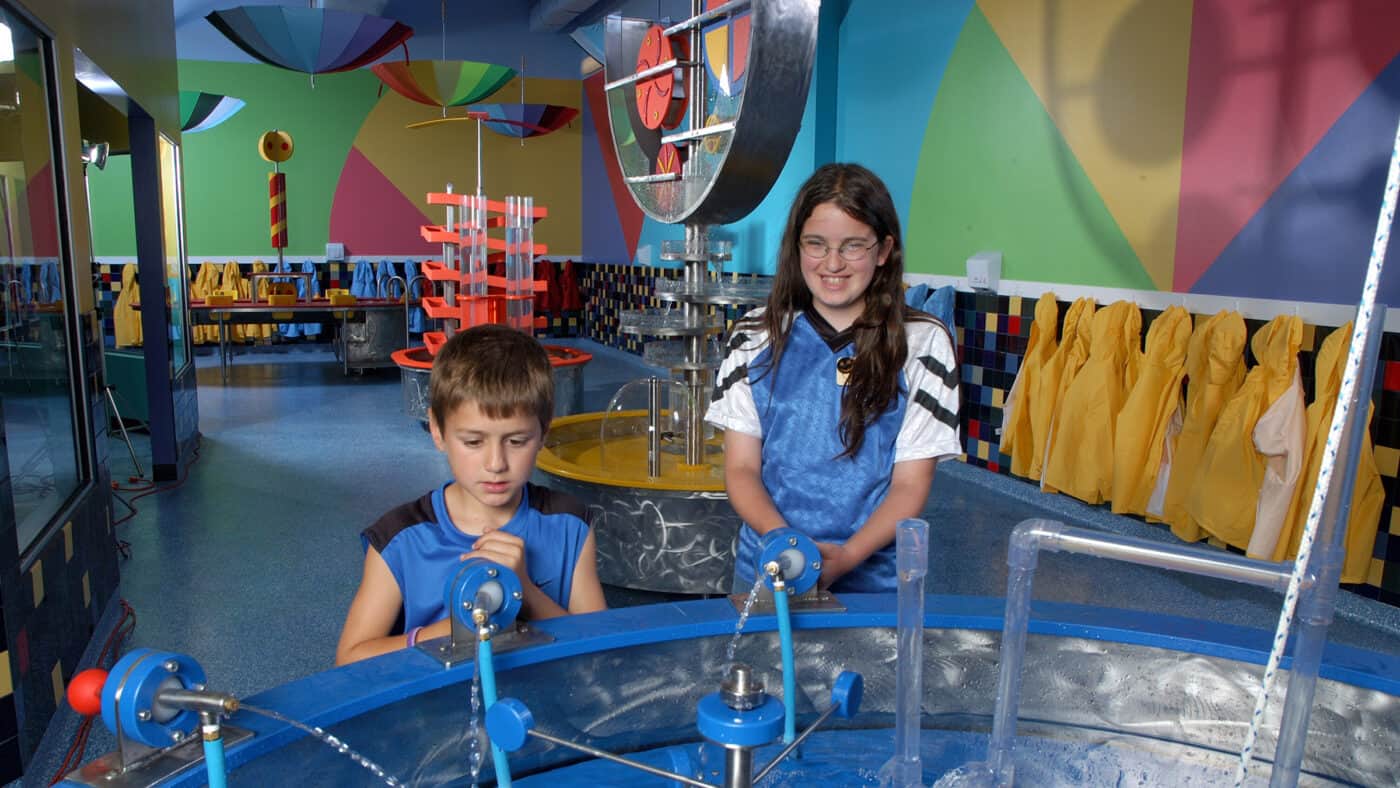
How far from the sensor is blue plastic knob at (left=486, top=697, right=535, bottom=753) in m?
0.90

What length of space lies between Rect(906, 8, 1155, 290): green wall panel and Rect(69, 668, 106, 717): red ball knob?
158 inches

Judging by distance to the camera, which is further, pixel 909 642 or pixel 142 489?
pixel 142 489

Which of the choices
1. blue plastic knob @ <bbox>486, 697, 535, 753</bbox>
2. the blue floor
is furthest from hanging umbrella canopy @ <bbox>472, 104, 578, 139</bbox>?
blue plastic knob @ <bbox>486, 697, 535, 753</bbox>

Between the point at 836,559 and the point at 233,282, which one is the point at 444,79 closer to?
the point at 233,282

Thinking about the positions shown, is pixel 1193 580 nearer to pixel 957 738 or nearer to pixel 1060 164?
pixel 1060 164

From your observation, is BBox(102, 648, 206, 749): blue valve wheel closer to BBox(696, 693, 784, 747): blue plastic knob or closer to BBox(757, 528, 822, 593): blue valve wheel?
BBox(696, 693, 784, 747): blue plastic knob

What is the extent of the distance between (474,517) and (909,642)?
32.0 inches

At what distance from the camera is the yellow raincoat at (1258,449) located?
3.26 m

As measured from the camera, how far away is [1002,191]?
4883 mm

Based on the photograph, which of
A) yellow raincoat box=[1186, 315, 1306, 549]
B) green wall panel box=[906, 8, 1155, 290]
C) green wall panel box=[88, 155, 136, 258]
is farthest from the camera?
green wall panel box=[88, 155, 136, 258]

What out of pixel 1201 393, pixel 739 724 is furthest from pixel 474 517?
pixel 1201 393

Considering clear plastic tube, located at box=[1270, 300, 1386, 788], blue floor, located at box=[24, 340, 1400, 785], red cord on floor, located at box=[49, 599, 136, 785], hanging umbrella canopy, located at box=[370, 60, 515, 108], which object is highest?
hanging umbrella canopy, located at box=[370, 60, 515, 108]

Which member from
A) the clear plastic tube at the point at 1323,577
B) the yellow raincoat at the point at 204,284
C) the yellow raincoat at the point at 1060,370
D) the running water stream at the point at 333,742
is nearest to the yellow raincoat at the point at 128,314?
the yellow raincoat at the point at 204,284

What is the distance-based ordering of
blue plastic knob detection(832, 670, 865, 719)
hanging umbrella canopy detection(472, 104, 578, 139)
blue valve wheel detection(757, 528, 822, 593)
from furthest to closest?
hanging umbrella canopy detection(472, 104, 578, 139), blue valve wheel detection(757, 528, 822, 593), blue plastic knob detection(832, 670, 865, 719)
